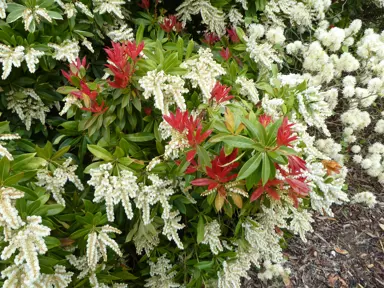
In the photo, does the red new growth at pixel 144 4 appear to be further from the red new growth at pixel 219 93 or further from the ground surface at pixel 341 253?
the ground surface at pixel 341 253

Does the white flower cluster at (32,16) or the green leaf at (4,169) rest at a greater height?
the white flower cluster at (32,16)

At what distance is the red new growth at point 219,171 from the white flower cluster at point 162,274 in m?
0.83

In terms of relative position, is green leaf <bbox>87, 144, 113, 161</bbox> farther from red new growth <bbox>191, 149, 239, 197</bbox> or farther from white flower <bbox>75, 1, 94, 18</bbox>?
white flower <bbox>75, 1, 94, 18</bbox>

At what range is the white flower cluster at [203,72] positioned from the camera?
6.88 ft

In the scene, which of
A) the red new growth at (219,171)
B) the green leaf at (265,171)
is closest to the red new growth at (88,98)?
the red new growth at (219,171)

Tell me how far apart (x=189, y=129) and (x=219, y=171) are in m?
0.26

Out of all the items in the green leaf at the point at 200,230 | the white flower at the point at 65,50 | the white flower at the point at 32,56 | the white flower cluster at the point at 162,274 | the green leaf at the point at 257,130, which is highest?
the white flower at the point at 32,56

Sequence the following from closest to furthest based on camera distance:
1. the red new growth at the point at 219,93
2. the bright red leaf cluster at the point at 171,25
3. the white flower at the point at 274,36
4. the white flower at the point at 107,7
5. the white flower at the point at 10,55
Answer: the white flower at the point at 10,55 → the red new growth at the point at 219,93 → the white flower at the point at 107,7 → the bright red leaf cluster at the point at 171,25 → the white flower at the point at 274,36

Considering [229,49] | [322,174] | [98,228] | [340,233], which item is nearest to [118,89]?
[98,228]

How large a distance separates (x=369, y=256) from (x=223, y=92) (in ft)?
8.19

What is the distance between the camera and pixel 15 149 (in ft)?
7.26

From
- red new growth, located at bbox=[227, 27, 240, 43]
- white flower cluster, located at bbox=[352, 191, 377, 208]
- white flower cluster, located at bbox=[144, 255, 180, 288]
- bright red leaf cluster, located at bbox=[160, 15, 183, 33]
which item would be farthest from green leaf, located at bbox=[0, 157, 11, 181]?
white flower cluster, located at bbox=[352, 191, 377, 208]

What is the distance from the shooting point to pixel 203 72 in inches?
84.8

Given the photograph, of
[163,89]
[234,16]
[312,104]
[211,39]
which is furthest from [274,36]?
[163,89]
